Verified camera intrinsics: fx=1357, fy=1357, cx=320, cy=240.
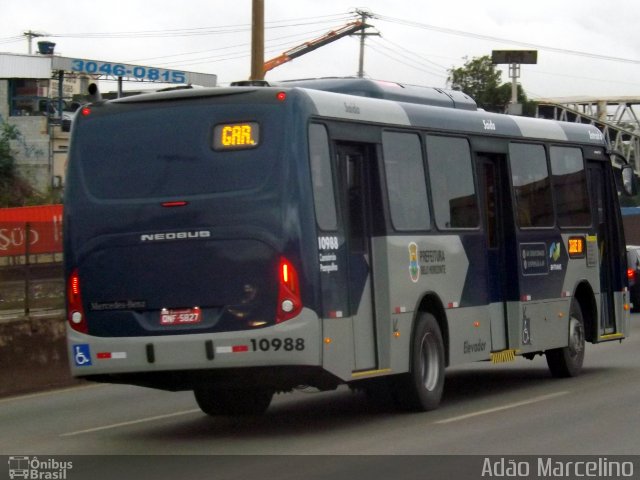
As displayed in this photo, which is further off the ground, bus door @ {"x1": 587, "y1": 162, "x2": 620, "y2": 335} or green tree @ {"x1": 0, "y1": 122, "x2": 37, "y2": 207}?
green tree @ {"x1": 0, "y1": 122, "x2": 37, "y2": 207}

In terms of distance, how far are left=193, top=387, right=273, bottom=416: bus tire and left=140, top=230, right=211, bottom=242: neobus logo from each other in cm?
240

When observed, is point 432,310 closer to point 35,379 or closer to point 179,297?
point 179,297

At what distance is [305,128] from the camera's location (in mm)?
11719

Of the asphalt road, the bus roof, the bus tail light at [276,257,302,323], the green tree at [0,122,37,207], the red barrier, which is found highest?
the green tree at [0,122,37,207]

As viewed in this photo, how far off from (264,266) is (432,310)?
3.08m

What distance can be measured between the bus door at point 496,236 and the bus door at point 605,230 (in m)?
2.79

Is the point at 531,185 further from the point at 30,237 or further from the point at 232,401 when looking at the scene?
the point at 30,237

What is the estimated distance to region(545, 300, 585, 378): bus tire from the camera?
17156mm

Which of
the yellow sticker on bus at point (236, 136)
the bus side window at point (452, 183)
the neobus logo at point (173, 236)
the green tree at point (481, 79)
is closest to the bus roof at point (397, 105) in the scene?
the bus side window at point (452, 183)

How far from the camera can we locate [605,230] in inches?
737

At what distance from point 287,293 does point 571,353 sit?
6.91 m

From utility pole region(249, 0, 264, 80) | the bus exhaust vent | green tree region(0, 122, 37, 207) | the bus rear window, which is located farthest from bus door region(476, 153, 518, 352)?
green tree region(0, 122, 37, 207)

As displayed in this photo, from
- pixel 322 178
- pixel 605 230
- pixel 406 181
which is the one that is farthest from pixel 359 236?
pixel 605 230

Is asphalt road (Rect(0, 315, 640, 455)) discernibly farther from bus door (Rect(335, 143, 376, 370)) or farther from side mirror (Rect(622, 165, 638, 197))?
side mirror (Rect(622, 165, 638, 197))
